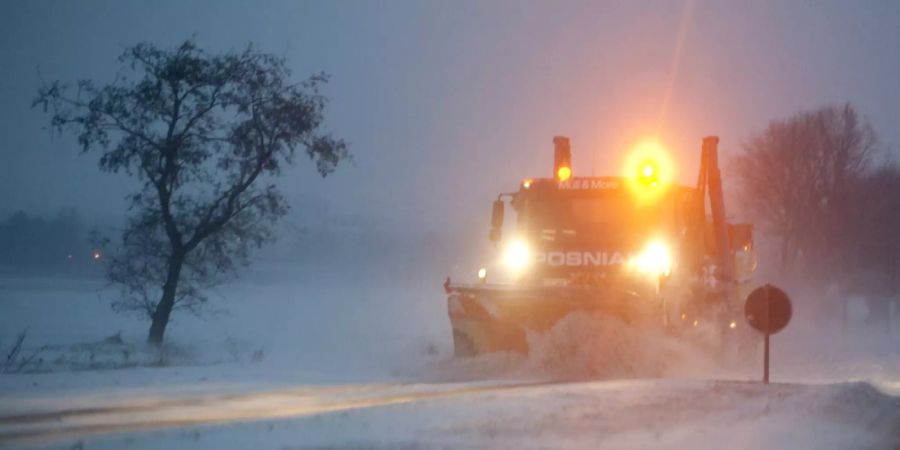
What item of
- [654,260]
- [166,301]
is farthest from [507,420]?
[166,301]

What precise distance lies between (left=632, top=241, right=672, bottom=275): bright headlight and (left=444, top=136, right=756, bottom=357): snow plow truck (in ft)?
0.06

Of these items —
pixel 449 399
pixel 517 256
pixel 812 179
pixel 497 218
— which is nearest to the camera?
pixel 449 399

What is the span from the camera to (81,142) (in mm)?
23484

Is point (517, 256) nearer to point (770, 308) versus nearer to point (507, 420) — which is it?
point (770, 308)

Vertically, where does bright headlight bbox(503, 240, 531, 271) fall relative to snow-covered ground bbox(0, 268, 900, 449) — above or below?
above

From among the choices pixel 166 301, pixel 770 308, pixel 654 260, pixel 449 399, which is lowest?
pixel 449 399

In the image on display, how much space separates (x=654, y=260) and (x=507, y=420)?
326 inches

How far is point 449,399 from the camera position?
11266 millimetres

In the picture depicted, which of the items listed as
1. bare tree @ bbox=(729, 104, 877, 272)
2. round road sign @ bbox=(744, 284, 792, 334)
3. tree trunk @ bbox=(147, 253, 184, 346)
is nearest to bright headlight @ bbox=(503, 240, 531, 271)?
round road sign @ bbox=(744, 284, 792, 334)

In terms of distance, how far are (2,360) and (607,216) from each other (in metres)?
12.0

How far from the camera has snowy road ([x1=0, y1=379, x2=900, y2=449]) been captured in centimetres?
877

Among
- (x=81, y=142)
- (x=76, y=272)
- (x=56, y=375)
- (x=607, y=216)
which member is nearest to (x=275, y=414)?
(x=56, y=375)

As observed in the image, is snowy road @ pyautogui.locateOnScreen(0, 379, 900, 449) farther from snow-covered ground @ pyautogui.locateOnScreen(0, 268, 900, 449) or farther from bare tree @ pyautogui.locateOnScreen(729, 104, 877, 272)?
bare tree @ pyautogui.locateOnScreen(729, 104, 877, 272)

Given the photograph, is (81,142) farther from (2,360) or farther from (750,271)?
(750,271)
